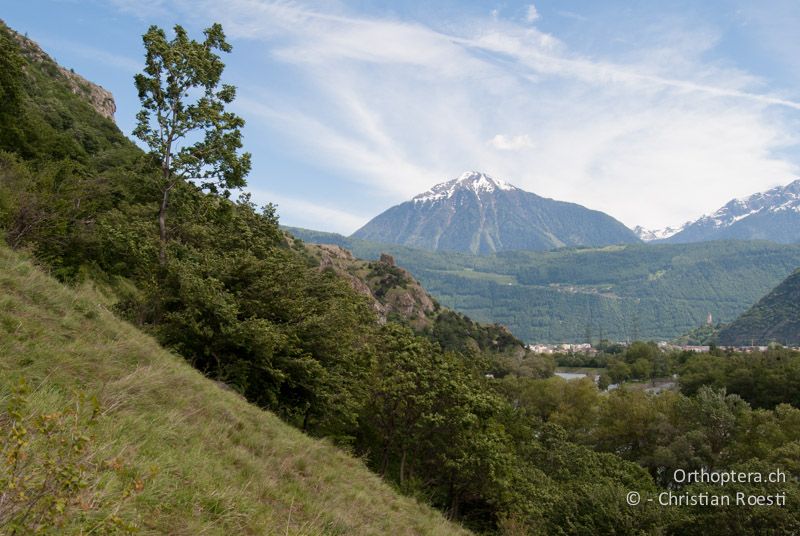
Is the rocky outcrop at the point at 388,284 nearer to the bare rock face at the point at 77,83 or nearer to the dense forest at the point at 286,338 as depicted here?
the bare rock face at the point at 77,83

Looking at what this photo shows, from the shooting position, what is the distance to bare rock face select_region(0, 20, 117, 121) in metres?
81.2

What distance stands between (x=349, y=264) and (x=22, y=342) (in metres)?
125

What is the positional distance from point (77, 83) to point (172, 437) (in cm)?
10820

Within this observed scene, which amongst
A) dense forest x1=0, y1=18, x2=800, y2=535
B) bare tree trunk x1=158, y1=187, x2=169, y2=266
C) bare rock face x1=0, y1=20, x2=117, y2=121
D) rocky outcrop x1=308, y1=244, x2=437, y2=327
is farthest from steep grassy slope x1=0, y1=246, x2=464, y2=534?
rocky outcrop x1=308, y1=244, x2=437, y2=327

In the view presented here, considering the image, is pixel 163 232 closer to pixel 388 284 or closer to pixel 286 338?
pixel 286 338

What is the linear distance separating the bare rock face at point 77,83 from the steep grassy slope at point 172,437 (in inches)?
3419

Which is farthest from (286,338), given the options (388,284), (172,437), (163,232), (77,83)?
(388,284)

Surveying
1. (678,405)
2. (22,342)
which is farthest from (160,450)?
Answer: (678,405)

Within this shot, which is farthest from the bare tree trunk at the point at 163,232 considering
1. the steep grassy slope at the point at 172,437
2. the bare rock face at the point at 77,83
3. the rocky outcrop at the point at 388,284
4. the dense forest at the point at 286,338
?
the rocky outcrop at the point at 388,284

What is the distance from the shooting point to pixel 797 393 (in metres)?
71.6

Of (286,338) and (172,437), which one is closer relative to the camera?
(172,437)

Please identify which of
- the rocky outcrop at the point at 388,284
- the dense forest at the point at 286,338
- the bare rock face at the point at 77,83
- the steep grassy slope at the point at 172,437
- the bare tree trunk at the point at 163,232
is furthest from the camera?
the rocky outcrop at the point at 388,284

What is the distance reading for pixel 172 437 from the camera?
7.36m

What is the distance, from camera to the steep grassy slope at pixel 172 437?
18.5ft
